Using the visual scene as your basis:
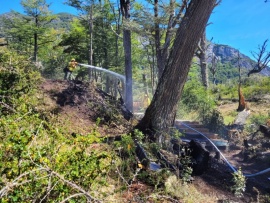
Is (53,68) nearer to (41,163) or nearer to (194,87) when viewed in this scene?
(194,87)

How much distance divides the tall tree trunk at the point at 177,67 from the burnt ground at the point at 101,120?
849 mm

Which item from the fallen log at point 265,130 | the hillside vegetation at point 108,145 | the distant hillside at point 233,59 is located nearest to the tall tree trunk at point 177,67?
the hillside vegetation at point 108,145

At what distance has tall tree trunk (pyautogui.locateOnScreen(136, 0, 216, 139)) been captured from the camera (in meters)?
5.08

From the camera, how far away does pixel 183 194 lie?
326cm

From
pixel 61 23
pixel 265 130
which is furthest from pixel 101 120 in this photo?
pixel 61 23

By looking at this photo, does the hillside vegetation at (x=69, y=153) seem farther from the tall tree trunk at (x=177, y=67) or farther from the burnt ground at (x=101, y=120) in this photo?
the tall tree trunk at (x=177, y=67)

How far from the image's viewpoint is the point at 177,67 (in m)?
5.14

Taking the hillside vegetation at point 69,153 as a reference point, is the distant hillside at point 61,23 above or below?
above

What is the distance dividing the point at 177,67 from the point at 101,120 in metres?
2.29

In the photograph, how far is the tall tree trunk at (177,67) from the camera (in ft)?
16.7

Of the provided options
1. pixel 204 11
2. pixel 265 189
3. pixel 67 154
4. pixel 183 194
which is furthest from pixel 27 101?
pixel 265 189

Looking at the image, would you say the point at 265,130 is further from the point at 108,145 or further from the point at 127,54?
the point at 127,54

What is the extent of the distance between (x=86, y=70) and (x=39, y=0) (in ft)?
24.4

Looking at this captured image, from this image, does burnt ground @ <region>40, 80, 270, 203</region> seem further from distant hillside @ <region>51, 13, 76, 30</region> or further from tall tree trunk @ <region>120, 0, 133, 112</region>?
distant hillside @ <region>51, 13, 76, 30</region>
